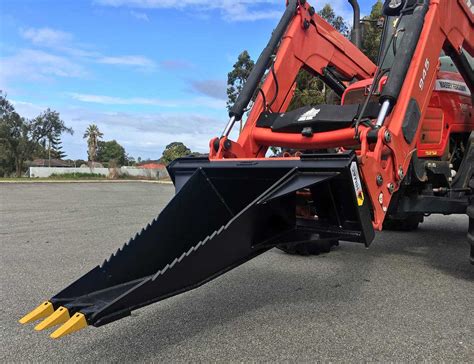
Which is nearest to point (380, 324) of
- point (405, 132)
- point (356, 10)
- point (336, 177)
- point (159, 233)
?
point (336, 177)

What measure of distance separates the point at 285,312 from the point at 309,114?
1776 mm

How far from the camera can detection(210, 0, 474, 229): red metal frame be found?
138 inches

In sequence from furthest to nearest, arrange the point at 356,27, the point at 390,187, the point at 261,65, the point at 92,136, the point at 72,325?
the point at 92,136
the point at 356,27
the point at 261,65
the point at 390,187
the point at 72,325

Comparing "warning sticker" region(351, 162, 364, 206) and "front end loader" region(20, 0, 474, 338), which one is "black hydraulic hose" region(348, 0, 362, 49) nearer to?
"front end loader" region(20, 0, 474, 338)

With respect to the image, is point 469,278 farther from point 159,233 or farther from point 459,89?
point 159,233

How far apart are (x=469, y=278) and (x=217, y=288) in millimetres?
2665

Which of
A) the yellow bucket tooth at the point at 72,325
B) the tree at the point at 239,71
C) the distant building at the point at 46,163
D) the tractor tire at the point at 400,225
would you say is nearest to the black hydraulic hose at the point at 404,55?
the yellow bucket tooth at the point at 72,325

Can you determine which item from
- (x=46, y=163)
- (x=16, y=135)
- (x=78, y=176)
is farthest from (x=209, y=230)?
(x=46, y=163)

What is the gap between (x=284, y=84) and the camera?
16.4 ft

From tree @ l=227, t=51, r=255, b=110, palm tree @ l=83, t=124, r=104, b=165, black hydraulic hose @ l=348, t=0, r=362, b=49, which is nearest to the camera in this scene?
black hydraulic hose @ l=348, t=0, r=362, b=49

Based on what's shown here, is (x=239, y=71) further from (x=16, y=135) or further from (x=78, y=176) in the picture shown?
(x=16, y=135)

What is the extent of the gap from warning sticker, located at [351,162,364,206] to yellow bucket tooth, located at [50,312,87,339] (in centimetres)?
193

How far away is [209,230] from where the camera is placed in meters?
3.78

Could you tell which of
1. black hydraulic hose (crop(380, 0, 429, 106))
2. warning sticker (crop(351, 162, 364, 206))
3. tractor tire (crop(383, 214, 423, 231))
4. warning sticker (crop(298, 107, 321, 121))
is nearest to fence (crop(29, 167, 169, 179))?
tractor tire (crop(383, 214, 423, 231))
